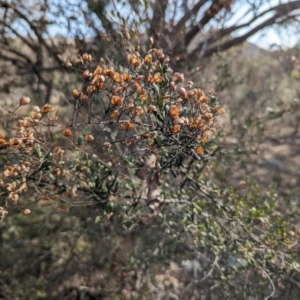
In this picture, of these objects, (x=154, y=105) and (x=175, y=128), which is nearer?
(x=175, y=128)

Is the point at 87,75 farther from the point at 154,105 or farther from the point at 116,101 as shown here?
the point at 154,105

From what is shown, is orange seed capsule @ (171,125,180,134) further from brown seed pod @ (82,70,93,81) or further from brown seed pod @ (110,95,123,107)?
brown seed pod @ (82,70,93,81)

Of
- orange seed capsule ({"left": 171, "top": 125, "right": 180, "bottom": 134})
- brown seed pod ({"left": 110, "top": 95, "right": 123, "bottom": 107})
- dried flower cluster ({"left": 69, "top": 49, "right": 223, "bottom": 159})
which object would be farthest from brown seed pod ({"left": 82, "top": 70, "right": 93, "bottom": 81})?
orange seed capsule ({"left": 171, "top": 125, "right": 180, "bottom": 134})

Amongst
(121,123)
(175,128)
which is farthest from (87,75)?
(175,128)

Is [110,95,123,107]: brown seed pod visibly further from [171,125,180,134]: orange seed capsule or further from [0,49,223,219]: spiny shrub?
[171,125,180,134]: orange seed capsule

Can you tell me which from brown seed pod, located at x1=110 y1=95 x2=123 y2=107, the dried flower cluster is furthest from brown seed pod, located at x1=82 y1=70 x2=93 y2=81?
brown seed pod, located at x1=110 y1=95 x2=123 y2=107

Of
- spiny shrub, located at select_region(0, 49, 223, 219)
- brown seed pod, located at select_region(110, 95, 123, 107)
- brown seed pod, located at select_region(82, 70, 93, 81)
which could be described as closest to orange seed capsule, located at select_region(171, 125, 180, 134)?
spiny shrub, located at select_region(0, 49, 223, 219)

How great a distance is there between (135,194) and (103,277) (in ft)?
5.27

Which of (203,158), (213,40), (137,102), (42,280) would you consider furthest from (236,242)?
(213,40)

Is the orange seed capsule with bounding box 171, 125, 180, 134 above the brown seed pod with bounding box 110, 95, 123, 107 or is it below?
below

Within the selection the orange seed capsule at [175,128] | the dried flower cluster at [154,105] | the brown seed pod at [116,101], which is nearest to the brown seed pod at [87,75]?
the dried flower cluster at [154,105]

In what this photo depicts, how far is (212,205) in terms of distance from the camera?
309 centimetres

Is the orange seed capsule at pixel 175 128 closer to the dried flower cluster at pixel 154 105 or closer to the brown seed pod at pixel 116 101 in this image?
the dried flower cluster at pixel 154 105

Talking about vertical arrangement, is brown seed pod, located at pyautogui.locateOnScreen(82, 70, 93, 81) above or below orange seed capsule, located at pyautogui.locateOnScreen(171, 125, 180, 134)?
above
